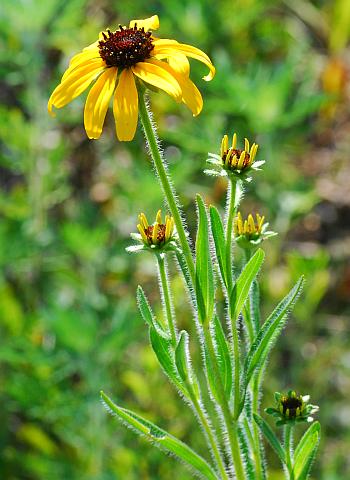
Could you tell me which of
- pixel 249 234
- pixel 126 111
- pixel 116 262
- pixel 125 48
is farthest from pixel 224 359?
pixel 116 262

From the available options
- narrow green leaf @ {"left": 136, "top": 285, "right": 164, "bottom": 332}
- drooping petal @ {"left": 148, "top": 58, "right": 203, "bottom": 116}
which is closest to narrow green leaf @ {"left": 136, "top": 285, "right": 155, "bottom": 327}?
narrow green leaf @ {"left": 136, "top": 285, "right": 164, "bottom": 332}

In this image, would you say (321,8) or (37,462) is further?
(321,8)

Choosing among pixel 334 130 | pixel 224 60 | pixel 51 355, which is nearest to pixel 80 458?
pixel 51 355

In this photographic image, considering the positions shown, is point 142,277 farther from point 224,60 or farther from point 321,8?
point 321,8

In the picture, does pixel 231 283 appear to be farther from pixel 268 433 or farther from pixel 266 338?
pixel 268 433

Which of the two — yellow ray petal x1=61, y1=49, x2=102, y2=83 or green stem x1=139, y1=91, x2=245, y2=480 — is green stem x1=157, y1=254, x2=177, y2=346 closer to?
green stem x1=139, y1=91, x2=245, y2=480

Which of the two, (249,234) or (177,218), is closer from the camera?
(177,218)

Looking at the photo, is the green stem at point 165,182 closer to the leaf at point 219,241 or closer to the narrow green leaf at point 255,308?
the leaf at point 219,241
